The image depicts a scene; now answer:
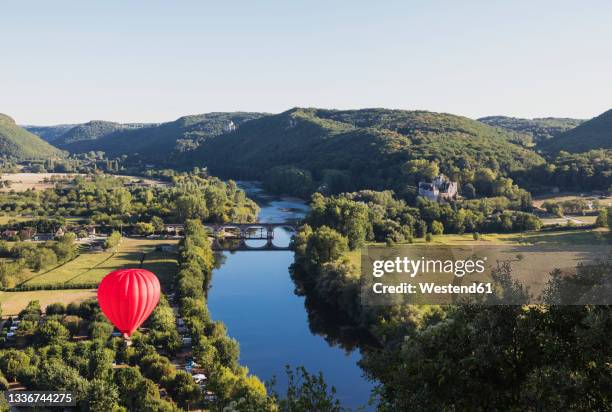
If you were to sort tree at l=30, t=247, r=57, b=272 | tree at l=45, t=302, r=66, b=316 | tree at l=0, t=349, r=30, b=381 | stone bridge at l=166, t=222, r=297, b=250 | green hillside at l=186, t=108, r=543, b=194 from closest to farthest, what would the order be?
tree at l=0, t=349, r=30, b=381 < tree at l=45, t=302, r=66, b=316 < tree at l=30, t=247, r=57, b=272 < stone bridge at l=166, t=222, r=297, b=250 < green hillside at l=186, t=108, r=543, b=194

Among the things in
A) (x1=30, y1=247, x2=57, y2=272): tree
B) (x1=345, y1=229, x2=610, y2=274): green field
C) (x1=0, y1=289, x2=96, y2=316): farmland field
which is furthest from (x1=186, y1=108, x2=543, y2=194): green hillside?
(x1=0, y1=289, x2=96, y2=316): farmland field

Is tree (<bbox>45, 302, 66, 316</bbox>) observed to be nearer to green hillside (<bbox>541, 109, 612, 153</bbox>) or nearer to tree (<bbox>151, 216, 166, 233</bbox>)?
tree (<bbox>151, 216, 166, 233</bbox>)

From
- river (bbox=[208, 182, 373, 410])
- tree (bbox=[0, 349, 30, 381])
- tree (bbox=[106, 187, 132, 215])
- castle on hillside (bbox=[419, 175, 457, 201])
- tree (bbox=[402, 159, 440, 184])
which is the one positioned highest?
tree (bbox=[402, 159, 440, 184])

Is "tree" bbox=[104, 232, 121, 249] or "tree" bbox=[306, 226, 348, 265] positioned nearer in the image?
"tree" bbox=[306, 226, 348, 265]

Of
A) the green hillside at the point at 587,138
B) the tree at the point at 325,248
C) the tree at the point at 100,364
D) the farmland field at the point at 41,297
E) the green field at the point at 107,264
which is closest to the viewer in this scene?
the tree at the point at 100,364

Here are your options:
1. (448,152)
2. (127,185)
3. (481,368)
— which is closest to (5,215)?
(127,185)

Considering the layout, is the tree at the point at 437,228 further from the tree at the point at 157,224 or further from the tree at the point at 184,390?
the tree at the point at 184,390

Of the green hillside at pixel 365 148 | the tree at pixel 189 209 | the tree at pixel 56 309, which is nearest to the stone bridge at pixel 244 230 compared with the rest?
the tree at pixel 189 209

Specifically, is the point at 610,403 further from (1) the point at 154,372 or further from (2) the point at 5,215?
(2) the point at 5,215
